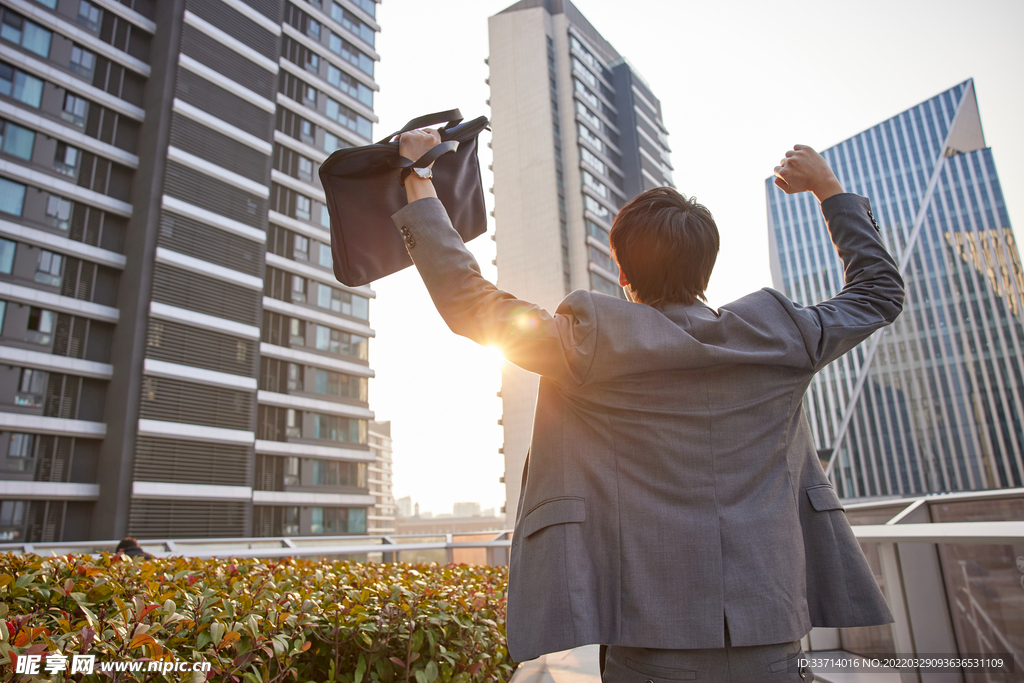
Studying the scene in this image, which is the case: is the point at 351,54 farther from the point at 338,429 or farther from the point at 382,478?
the point at 382,478

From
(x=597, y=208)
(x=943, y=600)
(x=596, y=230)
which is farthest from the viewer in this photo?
(x=597, y=208)

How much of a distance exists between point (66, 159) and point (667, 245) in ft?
92.6

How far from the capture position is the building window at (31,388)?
20453 millimetres

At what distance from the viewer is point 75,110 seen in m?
23.2

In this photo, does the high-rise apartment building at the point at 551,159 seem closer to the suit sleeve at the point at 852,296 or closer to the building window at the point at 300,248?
the building window at the point at 300,248

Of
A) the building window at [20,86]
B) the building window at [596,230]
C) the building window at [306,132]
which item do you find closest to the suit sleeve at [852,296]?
the building window at [20,86]

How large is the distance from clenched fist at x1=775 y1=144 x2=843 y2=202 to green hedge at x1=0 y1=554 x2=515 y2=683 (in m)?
1.60

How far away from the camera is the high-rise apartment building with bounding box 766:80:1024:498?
50688 millimetres

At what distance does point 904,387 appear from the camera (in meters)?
53.8

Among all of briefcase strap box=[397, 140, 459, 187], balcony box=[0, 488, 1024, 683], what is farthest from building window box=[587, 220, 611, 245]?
briefcase strap box=[397, 140, 459, 187]

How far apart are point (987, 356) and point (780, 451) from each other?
64.5 m

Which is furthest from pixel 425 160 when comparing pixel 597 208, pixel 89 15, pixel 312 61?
pixel 597 208

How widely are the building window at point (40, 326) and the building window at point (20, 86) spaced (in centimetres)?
754

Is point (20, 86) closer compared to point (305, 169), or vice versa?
point (20, 86)
